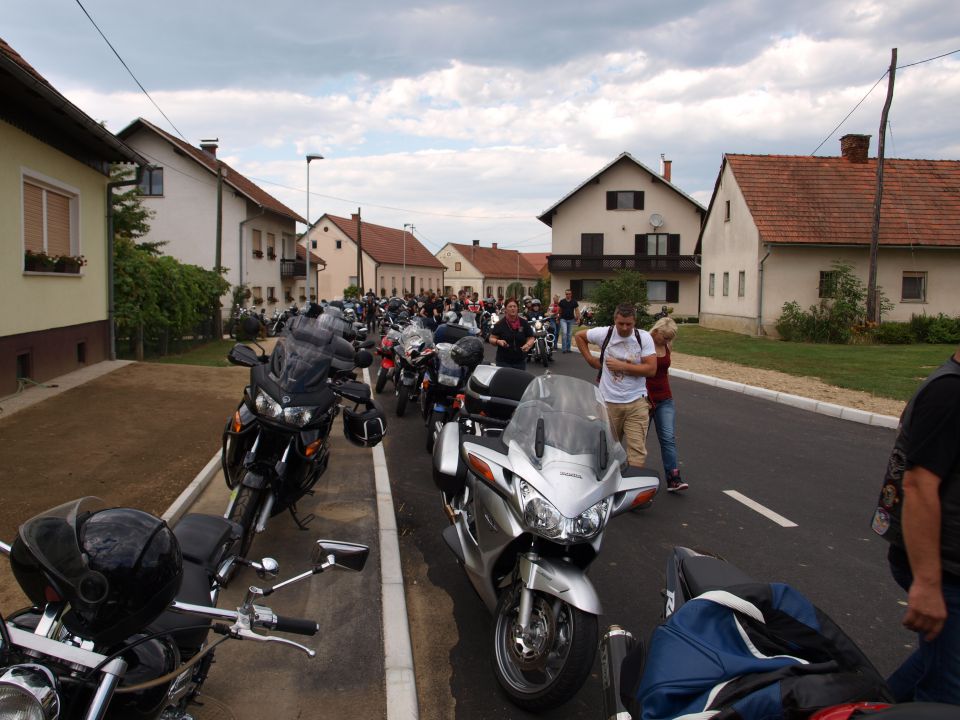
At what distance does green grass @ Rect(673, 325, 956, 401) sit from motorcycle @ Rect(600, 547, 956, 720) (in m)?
12.2

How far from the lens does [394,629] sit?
13.9 ft

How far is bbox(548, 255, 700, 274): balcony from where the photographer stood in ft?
154

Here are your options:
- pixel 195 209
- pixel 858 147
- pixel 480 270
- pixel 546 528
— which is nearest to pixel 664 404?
pixel 546 528

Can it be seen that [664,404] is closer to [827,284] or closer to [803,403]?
[803,403]

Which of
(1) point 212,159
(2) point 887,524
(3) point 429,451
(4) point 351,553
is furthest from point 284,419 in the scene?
(1) point 212,159

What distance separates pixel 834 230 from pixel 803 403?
2008cm

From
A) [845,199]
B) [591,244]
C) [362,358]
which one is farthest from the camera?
[591,244]

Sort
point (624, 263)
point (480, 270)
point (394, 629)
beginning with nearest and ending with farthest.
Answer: point (394, 629) < point (624, 263) < point (480, 270)

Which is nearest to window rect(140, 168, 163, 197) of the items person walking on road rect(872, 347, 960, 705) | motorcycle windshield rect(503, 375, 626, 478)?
motorcycle windshield rect(503, 375, 626, 478)

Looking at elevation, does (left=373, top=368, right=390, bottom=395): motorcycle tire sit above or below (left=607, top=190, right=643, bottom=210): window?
below

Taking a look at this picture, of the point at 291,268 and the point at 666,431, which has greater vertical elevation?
the point at 291,268

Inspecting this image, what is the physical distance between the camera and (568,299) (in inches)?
936

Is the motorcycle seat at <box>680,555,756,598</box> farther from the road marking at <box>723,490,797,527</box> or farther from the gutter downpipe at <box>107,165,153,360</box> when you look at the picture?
the gutter downpipe at <box>107,165,153,360</box>

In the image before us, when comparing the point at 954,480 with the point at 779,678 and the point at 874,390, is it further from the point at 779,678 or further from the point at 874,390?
the point at 874,390
